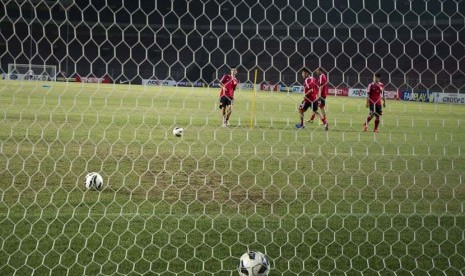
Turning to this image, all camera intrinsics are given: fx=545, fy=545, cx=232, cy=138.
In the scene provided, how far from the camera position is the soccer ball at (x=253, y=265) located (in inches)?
144

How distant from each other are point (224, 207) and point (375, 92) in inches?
372

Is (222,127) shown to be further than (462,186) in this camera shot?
Yes

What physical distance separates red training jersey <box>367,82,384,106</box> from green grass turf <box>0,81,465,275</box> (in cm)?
324

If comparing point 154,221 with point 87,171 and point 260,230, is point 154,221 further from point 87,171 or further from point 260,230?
point 87,171

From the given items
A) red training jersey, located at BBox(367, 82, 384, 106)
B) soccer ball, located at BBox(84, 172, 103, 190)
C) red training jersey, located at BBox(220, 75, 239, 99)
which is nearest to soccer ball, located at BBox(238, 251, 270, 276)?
soccer ball, located at BBox(84, 172, 103, 190)

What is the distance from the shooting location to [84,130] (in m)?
11.5

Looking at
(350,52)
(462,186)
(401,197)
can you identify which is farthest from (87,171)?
(350,52)

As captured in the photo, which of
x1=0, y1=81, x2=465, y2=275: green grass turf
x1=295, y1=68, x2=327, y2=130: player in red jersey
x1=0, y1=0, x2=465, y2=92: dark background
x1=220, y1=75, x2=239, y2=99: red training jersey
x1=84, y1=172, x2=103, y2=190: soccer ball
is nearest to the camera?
x1=0, y1=81, x2=465, y2=275: green grass turf

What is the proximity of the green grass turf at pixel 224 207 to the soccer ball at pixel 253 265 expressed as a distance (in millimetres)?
221

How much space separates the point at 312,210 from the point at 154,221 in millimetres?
1631

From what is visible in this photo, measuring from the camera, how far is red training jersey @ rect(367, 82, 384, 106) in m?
13.6

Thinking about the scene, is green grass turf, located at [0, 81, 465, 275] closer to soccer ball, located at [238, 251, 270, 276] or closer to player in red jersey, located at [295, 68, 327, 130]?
soccer ball, located at [238, 251, 270, 276]

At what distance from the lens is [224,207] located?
5500mm

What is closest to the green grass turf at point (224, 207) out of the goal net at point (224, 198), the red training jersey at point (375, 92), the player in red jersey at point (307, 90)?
the goal net at point (224, 198)
